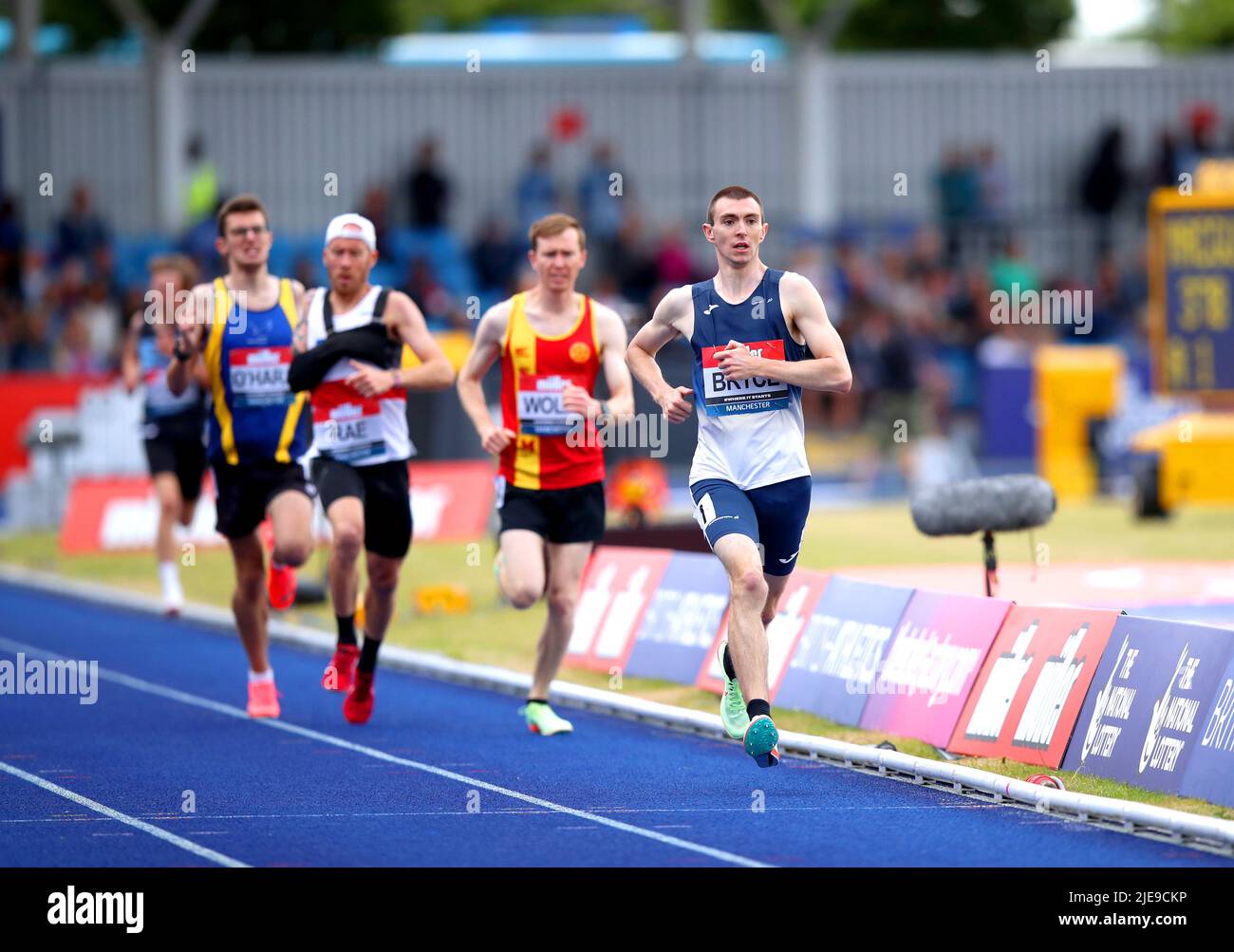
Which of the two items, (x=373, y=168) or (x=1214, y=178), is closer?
(x=1214, y=178)

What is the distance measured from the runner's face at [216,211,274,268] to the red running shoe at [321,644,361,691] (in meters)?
2.02

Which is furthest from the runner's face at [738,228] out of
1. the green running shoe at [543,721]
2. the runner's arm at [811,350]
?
the green running shoe at [543,721]

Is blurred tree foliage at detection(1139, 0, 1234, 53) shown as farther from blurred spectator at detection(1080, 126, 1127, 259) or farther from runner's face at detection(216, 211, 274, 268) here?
runner's face at detection(216, 211, 274, 268)

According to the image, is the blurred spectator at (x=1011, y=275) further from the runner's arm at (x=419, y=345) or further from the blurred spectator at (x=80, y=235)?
the runner's arm at (x=419, y=345)

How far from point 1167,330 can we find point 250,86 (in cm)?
1797

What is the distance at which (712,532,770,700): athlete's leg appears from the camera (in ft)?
29.7

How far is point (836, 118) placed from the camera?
36.6 metres

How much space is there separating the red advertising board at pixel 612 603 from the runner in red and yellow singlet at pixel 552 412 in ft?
7.63

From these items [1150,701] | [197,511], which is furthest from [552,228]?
[197,511]

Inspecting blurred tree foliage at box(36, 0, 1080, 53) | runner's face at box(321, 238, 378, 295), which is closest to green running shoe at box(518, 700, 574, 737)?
runner's face at box(321, 238, 378, 295)

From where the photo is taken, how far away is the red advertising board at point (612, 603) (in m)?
13.1

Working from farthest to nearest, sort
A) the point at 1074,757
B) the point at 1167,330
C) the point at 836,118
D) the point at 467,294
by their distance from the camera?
the point at 836,118 → the point at 467,294 → the point at 1167,330 → the point at 1074,757
